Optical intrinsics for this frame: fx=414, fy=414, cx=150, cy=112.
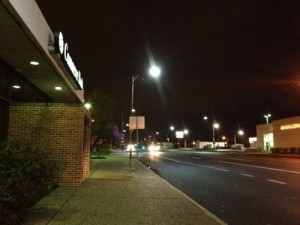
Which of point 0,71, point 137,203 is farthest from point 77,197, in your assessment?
point 0,71

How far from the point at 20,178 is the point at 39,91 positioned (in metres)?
6.55

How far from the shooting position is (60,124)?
48.5 feet

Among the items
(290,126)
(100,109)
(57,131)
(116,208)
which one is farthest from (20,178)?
(290,126)

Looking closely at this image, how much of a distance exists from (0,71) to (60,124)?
4.40 metres

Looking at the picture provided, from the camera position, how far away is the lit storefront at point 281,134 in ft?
215

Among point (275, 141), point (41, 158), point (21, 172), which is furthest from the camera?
point (275, 141)

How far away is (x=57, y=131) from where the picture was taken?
48.3 feet

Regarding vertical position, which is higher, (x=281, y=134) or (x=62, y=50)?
(x=281, y=134)

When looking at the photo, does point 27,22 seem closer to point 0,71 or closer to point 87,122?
point 0,71

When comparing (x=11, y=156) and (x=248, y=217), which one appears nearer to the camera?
(x=11, y=156)

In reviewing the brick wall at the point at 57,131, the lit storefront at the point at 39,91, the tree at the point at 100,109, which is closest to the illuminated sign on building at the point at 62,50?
the lit storefront at the point at 39,91

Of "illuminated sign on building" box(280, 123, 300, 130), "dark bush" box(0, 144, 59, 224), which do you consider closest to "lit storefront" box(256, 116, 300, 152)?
"illuminated sign on building" box(280, 123, 300, 130)

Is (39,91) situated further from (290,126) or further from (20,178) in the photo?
(290,126)

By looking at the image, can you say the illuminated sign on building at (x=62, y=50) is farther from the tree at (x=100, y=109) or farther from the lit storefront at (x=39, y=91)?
the tree at (x=100, y=109)
